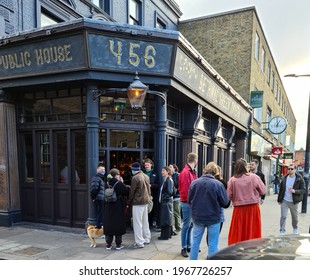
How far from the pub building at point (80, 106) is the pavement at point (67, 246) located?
0.39 m

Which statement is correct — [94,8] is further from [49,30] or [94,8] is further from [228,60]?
[228,60]

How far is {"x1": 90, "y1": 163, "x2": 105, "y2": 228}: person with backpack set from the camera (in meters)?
5.58

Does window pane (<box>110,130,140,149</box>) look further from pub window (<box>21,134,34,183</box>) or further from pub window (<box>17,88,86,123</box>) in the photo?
pub window (<box>21,134,34,183</box>)

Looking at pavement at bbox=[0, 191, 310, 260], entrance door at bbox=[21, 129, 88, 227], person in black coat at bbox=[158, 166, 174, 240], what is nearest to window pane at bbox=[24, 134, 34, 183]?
entrance door at bbox=[21, 129, 88, 227]

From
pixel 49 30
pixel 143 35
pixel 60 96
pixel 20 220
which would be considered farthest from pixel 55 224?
pixel 143 35

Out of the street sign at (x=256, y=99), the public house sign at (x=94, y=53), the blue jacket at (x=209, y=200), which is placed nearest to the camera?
the blue jacket at (x=209, y=200)

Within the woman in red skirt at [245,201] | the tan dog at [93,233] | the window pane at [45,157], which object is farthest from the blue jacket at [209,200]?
the window pane at [45,157]

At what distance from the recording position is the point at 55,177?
6.69 metres

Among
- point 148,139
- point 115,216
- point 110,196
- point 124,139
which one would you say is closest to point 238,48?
point 148,139

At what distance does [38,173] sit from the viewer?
22.6 feet

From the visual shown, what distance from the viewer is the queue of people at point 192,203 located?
388 cm

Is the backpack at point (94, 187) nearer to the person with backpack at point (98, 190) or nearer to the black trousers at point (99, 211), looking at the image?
the person with backpack at point (98, 190)

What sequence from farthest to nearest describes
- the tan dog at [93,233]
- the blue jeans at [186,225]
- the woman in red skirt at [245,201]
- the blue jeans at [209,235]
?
the tan dog at [93,233] → the blue jeans at [186,225] → the woman in red skirt at [245,201] → the blue jeans at [209,235]
